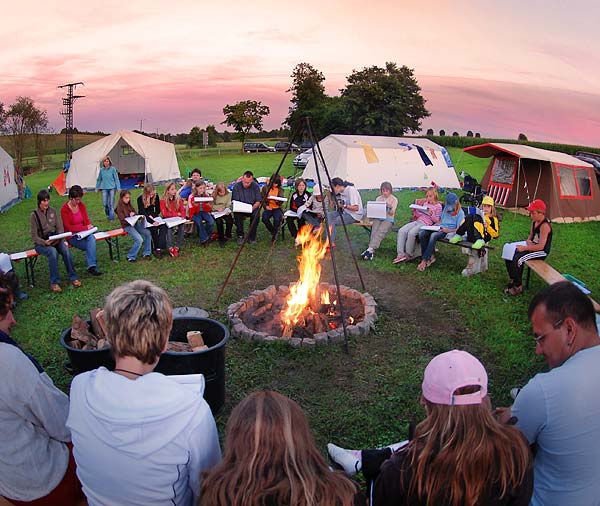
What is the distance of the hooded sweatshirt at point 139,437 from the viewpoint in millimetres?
1877

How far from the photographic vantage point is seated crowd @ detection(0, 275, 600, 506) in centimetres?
168

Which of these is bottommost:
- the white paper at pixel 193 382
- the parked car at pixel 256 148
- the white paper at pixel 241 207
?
the white paper at pixel 193 382

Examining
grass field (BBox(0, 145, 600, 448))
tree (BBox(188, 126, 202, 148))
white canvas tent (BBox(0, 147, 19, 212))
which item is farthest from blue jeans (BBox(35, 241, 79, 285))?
tree (BBox(188, 126, 202, 148))

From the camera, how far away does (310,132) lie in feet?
17.5

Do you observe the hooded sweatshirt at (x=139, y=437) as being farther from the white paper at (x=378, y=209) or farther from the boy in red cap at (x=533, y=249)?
the white paper at (x=378, y=209)

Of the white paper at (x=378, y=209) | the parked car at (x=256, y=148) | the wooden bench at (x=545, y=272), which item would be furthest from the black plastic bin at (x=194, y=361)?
the parked car at (x=256, y=148)

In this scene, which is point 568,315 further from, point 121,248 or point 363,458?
point 121,248

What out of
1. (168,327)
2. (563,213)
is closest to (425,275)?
(168,327)

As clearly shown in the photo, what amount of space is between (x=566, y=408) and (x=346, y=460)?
1.26 m

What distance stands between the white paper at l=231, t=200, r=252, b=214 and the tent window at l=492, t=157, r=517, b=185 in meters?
9.08

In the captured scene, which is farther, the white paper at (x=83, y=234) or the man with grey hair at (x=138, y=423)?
the white paper at (x=83, y=234)

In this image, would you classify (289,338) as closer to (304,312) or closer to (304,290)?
(304,312)

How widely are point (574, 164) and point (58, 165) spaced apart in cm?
3142

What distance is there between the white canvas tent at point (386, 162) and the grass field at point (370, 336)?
848cm
